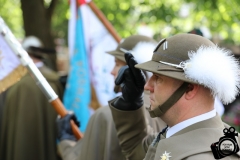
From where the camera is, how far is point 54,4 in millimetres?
7879

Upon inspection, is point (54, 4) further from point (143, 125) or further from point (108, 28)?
point (143, 125)

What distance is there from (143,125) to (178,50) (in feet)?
3.39

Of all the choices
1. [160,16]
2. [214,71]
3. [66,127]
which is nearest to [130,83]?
[214,71]

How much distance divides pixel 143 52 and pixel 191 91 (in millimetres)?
1341

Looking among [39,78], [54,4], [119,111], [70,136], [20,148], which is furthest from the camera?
[54,4]

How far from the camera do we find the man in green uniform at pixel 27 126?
18.1 feet

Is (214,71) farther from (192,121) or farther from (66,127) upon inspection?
(66,127)

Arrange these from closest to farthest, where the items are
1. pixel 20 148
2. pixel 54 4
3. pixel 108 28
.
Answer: pixel 108 28 → pixel 20 148 → pixel 54 4

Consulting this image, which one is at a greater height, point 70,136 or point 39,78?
point 39,78

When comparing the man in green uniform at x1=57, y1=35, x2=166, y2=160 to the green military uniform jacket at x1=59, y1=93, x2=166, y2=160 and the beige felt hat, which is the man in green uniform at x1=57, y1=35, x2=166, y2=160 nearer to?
the green military uniform jacket at x1=59, y1=93, x2=166, y2=160

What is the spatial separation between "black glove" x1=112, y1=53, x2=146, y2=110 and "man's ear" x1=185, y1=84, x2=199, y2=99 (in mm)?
722

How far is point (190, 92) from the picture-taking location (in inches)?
90.2

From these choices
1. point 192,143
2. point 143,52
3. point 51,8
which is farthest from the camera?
point 51,8

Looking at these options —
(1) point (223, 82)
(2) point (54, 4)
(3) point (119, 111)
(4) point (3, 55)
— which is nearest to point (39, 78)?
(4) point (3, 55)
